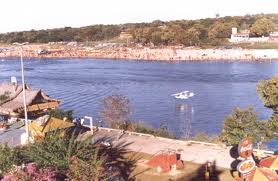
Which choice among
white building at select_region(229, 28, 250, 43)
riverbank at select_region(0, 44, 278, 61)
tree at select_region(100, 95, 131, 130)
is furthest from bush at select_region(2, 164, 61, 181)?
white building at select_region(229, 28, 250, 43)

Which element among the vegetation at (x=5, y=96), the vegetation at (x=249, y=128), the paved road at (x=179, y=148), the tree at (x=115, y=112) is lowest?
the tree at (x=115, y=112)

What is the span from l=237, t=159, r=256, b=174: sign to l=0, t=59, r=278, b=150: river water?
29050 millimetres

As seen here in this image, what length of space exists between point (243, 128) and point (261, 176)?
1046 centimetres

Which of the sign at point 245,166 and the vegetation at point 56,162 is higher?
the vegetation at point 56,162

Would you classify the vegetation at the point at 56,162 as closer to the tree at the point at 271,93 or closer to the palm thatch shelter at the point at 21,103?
the palm thatch shelter at the point at 21,103

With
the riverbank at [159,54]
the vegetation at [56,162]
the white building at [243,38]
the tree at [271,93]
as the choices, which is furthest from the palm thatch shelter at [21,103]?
the white building at [243,38]

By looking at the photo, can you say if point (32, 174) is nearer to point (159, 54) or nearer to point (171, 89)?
point (171, 89)

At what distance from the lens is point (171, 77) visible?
101000mm

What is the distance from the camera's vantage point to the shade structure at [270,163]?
22.9 metres

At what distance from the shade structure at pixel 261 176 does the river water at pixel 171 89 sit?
2899cm

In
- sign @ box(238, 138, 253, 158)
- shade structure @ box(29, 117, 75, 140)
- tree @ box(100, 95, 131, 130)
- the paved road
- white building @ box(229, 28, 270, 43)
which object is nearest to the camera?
sign @ box(238, 138, 253, 158)

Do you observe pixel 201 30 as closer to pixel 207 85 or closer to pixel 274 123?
pixel 207 85

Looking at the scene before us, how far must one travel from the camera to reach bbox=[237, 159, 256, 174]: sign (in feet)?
69.4

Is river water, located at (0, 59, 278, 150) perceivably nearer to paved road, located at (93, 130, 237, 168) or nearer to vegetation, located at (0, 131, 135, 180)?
paved road, located at (93, 130, 237, 168)
